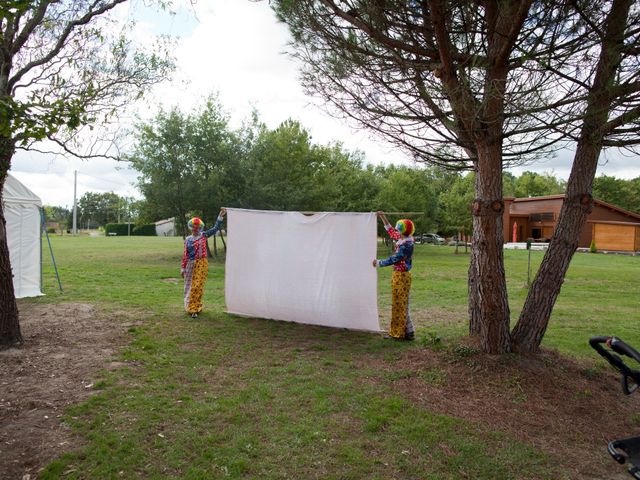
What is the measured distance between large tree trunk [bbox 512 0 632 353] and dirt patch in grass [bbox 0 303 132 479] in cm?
482

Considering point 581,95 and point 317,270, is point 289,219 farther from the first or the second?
point 581,95

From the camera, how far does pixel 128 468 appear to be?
3.27m

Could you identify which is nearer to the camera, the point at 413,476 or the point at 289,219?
the point at 413,476

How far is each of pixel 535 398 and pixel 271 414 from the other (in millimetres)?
2607

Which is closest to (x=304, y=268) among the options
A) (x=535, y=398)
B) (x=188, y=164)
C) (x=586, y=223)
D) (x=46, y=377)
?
(x=46, y=377)

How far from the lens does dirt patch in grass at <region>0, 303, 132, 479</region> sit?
3516 millimetres

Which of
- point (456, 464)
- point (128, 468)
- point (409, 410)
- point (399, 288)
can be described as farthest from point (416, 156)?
point (128, 468)

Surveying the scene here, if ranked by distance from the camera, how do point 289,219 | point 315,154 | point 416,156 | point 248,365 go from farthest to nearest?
point 315,154, point 289,219, point 416,156, point 248,365

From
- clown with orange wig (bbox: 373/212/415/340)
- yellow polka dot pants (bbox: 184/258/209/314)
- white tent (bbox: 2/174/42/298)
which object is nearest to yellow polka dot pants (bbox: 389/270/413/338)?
clown with orange wig (bbox: 373/212/415/340)

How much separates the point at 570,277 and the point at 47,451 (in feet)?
58.1

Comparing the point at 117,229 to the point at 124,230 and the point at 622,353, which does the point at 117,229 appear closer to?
the point at 124,230

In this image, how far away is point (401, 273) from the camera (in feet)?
22.2

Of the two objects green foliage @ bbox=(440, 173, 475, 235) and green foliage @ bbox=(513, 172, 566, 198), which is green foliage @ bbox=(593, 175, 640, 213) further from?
green foliage @ bbox=(440, 173, 475, 235)

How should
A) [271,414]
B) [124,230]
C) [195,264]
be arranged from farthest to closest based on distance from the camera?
1. [124,230]
2. [195,264]
3. [271,414]
